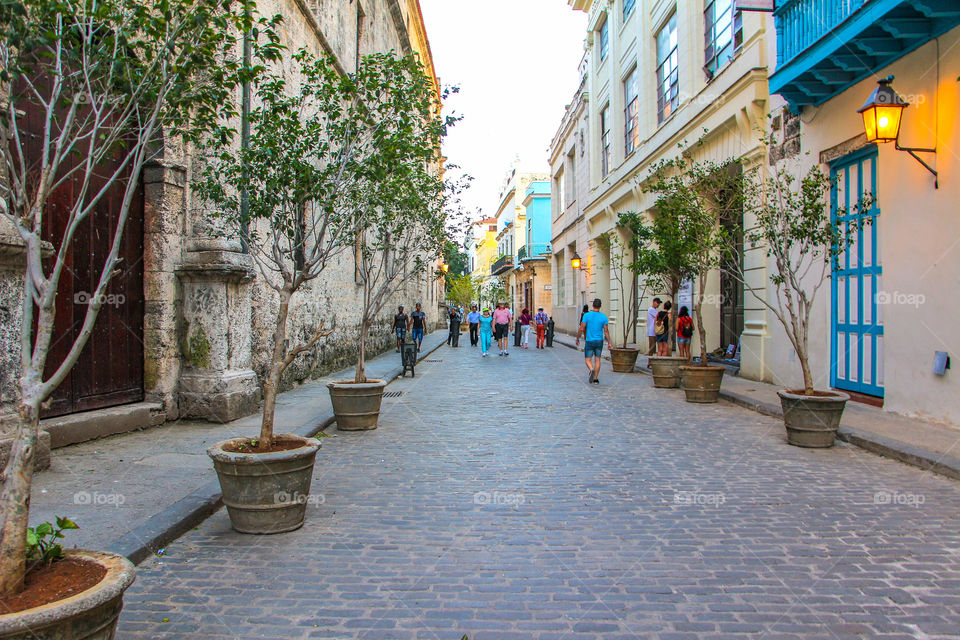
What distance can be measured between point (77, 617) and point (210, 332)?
6037 millimetres

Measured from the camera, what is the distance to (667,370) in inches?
465

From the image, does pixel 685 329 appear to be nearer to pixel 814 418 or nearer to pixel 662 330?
pixel 662 330

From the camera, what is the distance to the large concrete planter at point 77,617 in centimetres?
199

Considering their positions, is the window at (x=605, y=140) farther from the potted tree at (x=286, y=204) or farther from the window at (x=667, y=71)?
the potted tree at (x=286, y=204)

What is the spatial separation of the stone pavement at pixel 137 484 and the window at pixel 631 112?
16.0 metres

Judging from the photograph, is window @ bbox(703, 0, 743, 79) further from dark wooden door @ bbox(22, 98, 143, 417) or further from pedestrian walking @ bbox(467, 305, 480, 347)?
pedestrian walking @ bbox(467, 305, 480, 347)

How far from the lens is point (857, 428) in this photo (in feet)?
23.4

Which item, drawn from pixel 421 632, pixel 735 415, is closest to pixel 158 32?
pixel 421 632

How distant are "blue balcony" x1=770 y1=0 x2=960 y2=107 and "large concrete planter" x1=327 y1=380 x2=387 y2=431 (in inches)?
286

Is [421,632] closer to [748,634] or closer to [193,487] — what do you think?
[748,634]

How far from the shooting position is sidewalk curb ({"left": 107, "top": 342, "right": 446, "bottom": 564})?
370 centimetres

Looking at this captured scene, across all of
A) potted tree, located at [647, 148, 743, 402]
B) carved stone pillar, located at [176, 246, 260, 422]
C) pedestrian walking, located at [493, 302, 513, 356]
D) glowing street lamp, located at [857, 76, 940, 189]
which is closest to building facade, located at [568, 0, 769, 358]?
potted tree, located at [647, 148, 743, 402]

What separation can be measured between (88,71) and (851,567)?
4.75 m

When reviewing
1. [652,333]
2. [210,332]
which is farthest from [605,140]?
[210,332]
